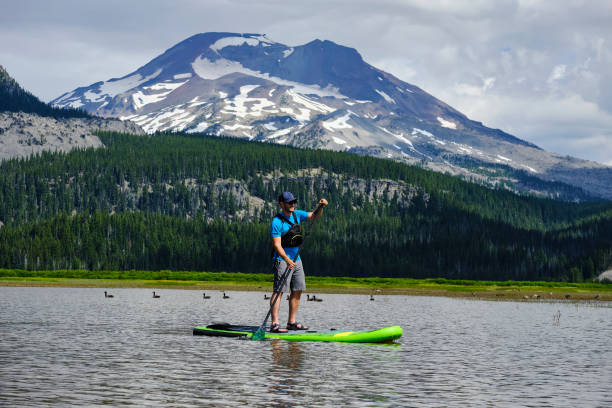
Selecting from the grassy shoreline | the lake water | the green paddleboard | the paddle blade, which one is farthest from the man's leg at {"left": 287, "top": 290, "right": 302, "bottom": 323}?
the grassy shoreline

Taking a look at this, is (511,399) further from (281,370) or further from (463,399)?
(281,370)

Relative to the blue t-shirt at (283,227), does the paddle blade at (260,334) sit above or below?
below

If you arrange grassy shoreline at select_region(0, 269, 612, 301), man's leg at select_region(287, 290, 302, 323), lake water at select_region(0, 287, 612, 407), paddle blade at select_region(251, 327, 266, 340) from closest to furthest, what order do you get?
1. lake water at select_region(0, 287, 612, 407)
2. paddle blade at select_region(251, 327, 266, 340)
3. man's leg at select_region(287, 290, 302, 323)
4. grassy shoreline at select_region(0, 269, 612, 301)

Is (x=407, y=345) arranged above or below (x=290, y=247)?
below

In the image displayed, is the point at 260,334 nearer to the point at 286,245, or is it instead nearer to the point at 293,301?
the point at 293,301

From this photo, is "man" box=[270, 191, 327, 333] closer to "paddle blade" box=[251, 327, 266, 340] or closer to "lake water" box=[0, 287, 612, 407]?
"paddle blade" box=[251, 327, 266, 340]

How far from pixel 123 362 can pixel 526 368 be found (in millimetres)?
14156

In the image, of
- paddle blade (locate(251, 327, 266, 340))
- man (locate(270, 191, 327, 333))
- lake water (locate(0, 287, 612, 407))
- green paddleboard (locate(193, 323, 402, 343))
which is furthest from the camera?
paddle blade (locate(251, 327, 266, 340))

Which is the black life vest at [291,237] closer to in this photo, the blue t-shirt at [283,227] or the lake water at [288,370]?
the blue t-shirt at [283,227]

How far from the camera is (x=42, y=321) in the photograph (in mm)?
45219

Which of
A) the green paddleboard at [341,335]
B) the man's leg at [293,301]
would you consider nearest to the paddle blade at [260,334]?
the green paddleboard at [341,335]

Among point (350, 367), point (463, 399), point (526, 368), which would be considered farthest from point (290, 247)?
point (463, 399)

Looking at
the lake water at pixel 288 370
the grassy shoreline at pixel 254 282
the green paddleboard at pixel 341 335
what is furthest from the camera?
the grassy shoreline at pixel 254 282

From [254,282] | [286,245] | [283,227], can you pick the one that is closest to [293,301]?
[286,245]
